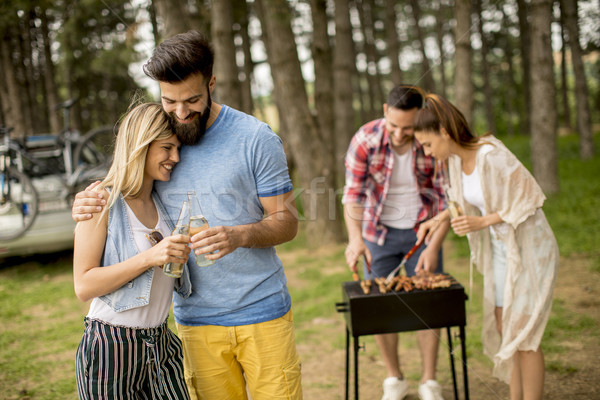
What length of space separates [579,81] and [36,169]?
12606 millimetres

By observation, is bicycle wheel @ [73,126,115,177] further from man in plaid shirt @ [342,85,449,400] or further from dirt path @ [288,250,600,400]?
man in plaid shirt @ [342,85,449,400]

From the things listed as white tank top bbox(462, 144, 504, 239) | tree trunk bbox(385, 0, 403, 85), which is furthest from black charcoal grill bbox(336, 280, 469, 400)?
tree trunk bbox(385, 0, 403, 85)

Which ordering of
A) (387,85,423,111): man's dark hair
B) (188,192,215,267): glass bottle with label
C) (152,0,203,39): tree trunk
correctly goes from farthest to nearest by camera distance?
(152,0,203,39): tree trunk
(387,85,423,111): man's dark hair
(188,192,215,267): glass bottle with label

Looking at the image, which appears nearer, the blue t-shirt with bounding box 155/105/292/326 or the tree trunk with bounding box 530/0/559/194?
the blue t-shirt with bounding box 155/105/292/326

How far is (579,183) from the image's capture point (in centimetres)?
1050

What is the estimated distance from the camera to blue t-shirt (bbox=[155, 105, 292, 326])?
2188 mm

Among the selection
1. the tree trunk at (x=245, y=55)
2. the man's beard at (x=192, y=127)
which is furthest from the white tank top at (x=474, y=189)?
the tree trunk at (x=245, y=55)

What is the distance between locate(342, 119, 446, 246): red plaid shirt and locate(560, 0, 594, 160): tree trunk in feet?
37.0

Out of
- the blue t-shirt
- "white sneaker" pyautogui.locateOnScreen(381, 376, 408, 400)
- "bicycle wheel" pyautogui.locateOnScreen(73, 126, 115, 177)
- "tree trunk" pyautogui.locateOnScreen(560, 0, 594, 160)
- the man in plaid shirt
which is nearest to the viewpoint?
the blue t-shirt

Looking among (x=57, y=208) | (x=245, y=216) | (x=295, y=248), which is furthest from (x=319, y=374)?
(x=57, y=208)

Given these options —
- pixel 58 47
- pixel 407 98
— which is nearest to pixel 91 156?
→ pixel 407 98

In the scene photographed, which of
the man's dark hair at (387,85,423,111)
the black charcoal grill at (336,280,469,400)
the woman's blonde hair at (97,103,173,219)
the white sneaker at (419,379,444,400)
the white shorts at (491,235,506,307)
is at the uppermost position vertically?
the man's dark hair at (387,85,423,111)

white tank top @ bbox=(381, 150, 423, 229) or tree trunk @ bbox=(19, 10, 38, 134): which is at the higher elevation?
tree trunk @ bbox=(19, 10, 38, 134)

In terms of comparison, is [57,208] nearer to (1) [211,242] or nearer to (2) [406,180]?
(2) [406,180]
